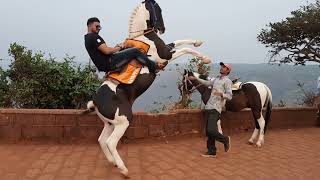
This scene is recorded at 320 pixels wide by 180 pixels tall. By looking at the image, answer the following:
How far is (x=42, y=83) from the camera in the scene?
28.8 feet

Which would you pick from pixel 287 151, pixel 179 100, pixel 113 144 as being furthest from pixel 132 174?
pixel 179 100

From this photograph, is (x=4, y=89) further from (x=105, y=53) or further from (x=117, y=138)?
(x=117, y=138)

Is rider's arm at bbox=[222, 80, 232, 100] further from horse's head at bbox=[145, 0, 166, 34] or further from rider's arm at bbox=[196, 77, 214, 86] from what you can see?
horse's head at bbox=[145, 0, 166, 34]

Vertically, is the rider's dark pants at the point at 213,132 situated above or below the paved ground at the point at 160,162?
above

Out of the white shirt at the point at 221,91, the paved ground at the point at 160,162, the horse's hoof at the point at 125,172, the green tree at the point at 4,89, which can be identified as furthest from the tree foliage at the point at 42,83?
the horse's hoof at the point at 125,172

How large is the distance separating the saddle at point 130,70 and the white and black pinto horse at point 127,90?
63 millimetres

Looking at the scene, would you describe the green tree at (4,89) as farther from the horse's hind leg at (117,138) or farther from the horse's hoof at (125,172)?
the horse's hoof at (125,172)

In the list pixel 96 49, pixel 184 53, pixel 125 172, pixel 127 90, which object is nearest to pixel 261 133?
pixel 184 53

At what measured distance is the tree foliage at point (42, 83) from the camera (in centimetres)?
865

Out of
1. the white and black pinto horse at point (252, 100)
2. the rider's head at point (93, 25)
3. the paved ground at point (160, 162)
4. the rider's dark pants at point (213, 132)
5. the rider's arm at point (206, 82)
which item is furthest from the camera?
the white and black pinto horse at point (252, 100)

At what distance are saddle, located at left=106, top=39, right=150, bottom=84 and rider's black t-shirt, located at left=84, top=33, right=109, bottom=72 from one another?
19cm

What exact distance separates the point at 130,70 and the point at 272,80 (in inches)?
992

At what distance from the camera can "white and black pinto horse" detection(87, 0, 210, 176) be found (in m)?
5.86

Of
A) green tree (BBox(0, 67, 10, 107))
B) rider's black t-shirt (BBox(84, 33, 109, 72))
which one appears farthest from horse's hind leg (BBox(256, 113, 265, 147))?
green tree (BBox(0, 67, 10, 107))
